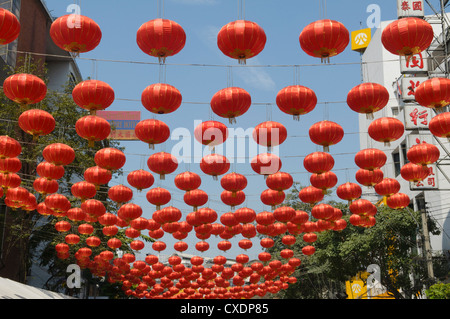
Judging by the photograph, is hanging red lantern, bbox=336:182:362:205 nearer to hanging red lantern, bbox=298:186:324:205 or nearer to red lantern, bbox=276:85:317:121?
hanging red lantern, bbox=298:186:324:205

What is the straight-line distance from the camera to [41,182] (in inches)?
508

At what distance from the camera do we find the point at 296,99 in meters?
9.22

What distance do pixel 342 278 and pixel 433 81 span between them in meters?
16.0

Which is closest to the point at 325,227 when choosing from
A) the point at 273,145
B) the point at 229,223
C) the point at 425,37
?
the point at 229,223

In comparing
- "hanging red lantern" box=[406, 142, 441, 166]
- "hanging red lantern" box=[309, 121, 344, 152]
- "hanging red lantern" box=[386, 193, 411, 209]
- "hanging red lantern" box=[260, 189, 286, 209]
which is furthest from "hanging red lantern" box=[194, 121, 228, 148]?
"hanging red lantern" box=[386, 193, 411, 209]

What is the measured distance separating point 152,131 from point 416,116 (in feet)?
39.7

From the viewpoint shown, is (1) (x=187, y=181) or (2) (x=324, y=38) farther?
(1) (x=187, y=181)

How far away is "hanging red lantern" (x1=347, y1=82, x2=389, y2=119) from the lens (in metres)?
9.26

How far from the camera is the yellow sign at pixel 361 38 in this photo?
4112 cm

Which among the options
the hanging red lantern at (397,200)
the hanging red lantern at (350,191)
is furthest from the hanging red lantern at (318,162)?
the hanging red lantern at (397,200)

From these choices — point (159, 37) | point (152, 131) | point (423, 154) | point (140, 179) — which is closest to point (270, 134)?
point (152, 131)

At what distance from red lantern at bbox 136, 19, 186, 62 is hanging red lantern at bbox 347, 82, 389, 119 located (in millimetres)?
3228

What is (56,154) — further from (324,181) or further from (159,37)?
(324,181)
